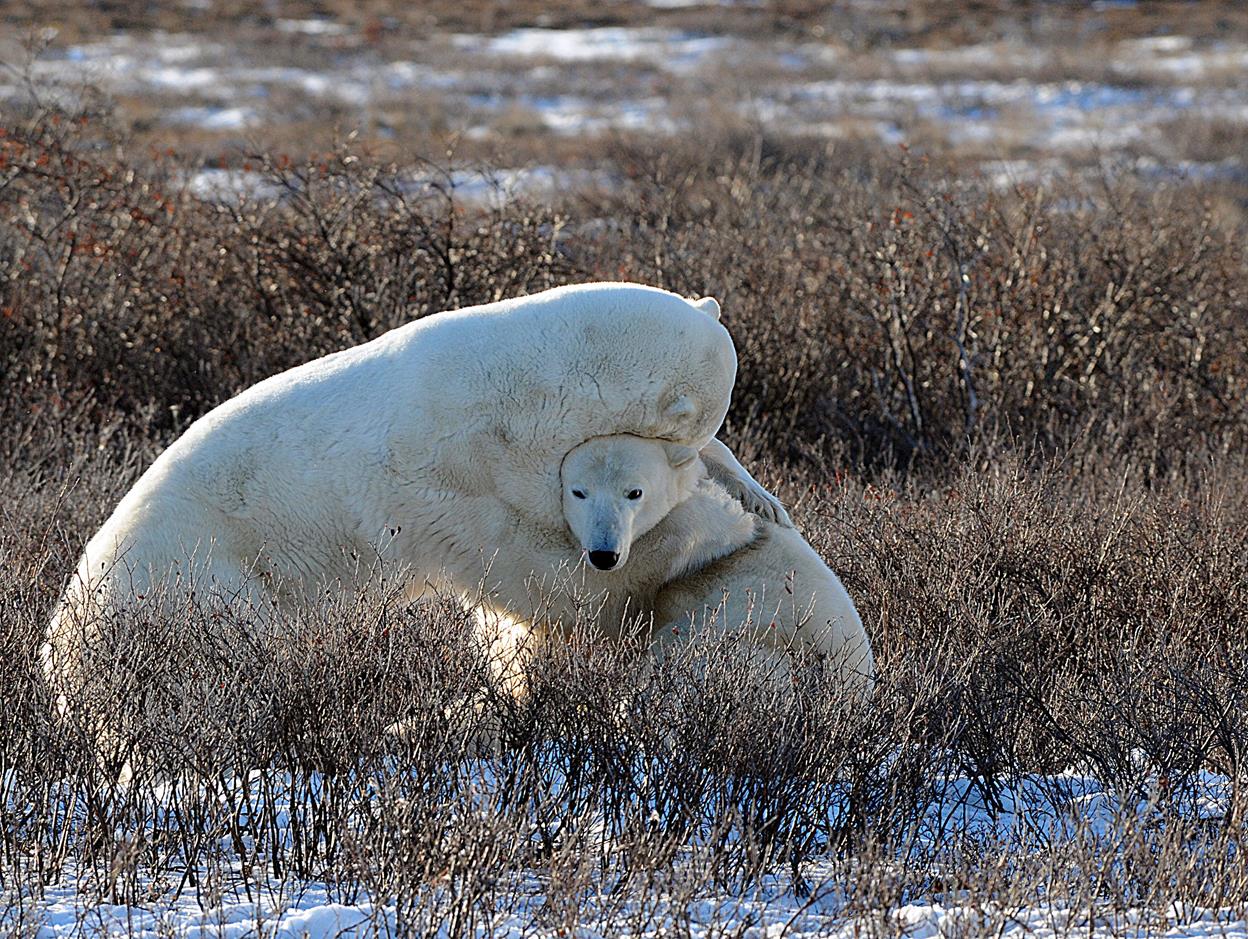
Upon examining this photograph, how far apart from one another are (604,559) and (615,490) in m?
0.20

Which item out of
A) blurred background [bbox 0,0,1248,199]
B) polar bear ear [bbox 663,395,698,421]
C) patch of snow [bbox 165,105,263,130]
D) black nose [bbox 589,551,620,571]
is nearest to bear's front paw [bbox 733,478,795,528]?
polar bear ear [bbox 663,395,698,421]

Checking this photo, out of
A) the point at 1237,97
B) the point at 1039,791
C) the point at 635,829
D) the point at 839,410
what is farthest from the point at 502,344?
the point at 1237,97

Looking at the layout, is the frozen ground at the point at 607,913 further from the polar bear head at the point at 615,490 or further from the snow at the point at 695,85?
the snow at the point at 695,85

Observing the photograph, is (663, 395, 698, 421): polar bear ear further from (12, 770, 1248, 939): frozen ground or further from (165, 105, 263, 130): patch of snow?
(165, 105, 263, 130): patch of snow

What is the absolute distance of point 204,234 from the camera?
330 inches

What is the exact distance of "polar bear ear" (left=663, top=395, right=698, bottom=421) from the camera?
3902 millimetres

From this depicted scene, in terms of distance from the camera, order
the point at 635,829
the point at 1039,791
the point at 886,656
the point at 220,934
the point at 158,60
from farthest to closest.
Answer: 1. the point at 158,60
2. the point at 886,656
3. the point at 1039,791
4. the point at 635,829
5. the point at 220,934

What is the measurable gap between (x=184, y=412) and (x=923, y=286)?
369 cm

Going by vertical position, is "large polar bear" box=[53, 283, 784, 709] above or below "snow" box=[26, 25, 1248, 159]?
above

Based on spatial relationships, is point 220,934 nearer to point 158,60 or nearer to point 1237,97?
point 1237,97

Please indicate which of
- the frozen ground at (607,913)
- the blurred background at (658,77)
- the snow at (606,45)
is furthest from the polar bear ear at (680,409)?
the snow at (606,45)

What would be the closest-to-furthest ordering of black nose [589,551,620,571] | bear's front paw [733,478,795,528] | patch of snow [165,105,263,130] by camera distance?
black nose [589,551,620,571], bear's front paw [733,478,795,528], patch of snow [165,105,263,130]

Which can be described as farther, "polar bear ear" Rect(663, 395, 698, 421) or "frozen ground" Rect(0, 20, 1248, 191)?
"frozen ground" Rect(0, 20, 1248, 191)

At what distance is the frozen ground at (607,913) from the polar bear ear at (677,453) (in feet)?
3.96
